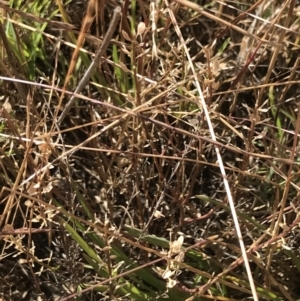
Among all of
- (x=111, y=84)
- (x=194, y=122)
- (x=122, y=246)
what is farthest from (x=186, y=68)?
(x=122, y=246)

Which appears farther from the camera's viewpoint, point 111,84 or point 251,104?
point 251,104

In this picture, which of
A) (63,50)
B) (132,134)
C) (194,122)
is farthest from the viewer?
(63,50)

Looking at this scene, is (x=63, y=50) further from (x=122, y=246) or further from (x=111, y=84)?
(x=122, y=246)

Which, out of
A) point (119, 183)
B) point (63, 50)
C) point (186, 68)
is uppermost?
point (186, 68)

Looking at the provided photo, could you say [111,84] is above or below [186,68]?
below

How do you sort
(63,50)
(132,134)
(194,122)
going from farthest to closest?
(63,50), (132,134), (194,122)

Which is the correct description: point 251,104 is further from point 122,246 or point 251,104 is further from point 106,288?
point 106,288
